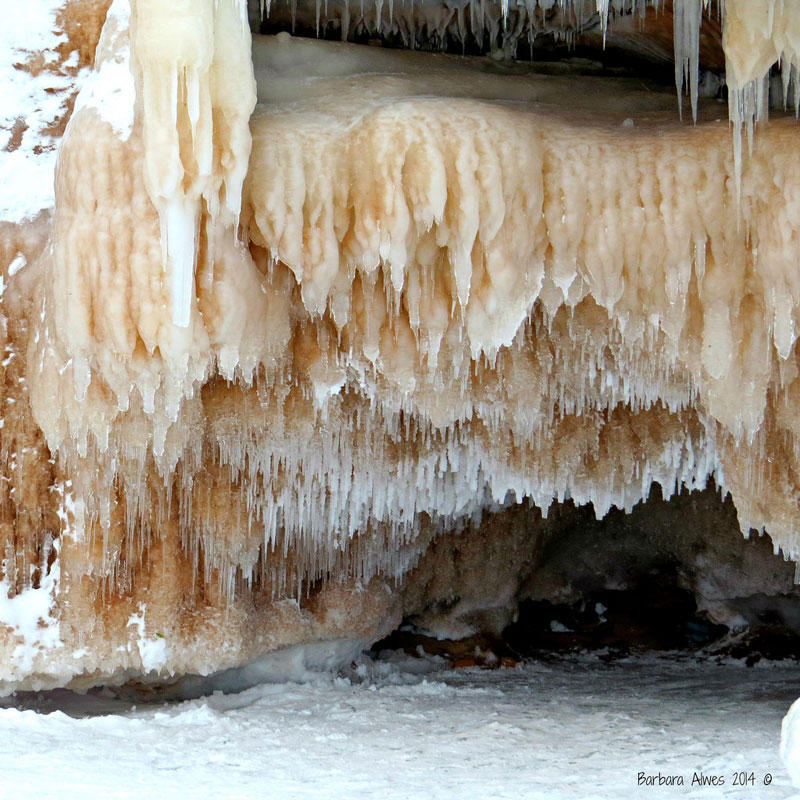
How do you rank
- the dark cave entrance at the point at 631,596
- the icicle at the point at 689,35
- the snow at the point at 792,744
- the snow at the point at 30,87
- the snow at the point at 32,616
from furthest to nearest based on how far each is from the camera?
the dark cave entrance at the point at 631,596 < the snow at the point at 32,616 < the snow at the point at 30,87 < the icicle at the point at 689,35 < the snow at the point at 792,744

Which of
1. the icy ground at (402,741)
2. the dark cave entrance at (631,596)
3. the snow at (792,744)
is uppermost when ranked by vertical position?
the snow at (792,744)

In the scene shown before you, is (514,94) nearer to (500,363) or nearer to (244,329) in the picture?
(500,363)

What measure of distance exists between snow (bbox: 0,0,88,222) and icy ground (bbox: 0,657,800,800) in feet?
10.0

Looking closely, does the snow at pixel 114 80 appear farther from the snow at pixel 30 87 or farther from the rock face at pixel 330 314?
the snow at pixel 30 87

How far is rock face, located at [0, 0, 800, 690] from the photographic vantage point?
17.0 feet

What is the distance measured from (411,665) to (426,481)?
8.21 ft

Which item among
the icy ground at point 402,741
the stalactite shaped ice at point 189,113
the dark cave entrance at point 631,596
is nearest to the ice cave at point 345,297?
the stalactite shaped ice at point 189,113

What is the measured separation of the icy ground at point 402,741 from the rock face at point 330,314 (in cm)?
65

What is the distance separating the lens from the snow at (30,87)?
6.36 metres

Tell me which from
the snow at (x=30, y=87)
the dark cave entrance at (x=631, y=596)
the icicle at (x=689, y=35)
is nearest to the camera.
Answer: the icicle at (x=689, y=35)

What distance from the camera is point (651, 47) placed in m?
6.93

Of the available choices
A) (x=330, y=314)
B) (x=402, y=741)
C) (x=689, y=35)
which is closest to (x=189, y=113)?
(x=330, y=314)

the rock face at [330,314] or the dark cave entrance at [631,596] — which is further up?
the rock face at [330,314]

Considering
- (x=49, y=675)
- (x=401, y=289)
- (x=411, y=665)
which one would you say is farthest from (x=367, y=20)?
(x=411, y=665)
